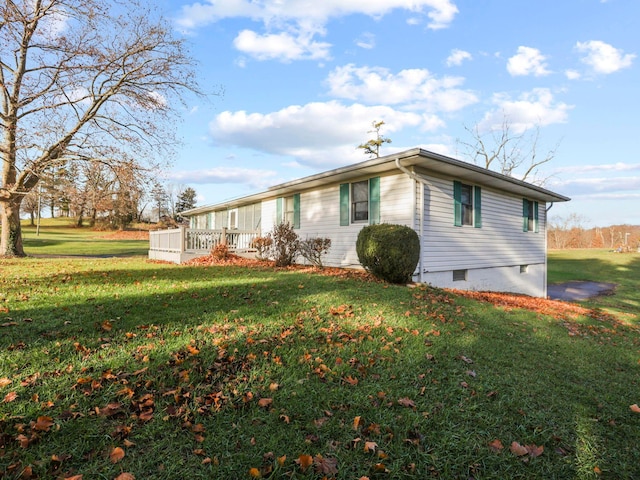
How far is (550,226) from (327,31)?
184ft

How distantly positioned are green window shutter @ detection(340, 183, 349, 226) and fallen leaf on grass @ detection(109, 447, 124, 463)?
30.2ft

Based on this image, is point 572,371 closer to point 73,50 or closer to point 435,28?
point 435,28

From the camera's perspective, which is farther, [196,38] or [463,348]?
[196,38]

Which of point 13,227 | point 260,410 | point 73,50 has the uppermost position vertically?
point 73,50

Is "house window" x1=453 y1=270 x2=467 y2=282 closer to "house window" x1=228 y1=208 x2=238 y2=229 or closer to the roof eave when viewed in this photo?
the roof eave

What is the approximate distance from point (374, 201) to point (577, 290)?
1357 centimetres

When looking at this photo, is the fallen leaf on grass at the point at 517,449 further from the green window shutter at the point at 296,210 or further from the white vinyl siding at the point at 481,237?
the green window shutter at the point at 296,210

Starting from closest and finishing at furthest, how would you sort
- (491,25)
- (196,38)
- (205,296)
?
(205,296) < (491,25) < (196,38)

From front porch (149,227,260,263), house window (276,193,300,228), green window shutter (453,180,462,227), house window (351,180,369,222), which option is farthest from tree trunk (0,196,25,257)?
green window shutter (453,180,462,227)

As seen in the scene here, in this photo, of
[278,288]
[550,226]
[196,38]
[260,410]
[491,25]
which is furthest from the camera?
[550,226]

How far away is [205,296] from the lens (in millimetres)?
5582

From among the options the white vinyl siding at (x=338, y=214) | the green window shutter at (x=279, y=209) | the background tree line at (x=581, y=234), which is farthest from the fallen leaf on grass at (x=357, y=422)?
the background tree line at (x=581, y=234)

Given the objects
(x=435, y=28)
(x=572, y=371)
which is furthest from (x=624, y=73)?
(x=572, y=371)

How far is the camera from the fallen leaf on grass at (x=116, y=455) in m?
1.93
